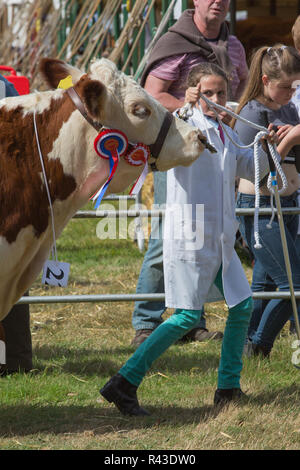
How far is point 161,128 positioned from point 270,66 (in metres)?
1.34

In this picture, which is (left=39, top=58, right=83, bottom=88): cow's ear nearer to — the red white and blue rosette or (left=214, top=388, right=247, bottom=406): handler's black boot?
the red white and blue rosette

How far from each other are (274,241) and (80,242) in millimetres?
4363

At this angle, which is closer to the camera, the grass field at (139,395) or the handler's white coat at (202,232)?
the grass field at (139,395)

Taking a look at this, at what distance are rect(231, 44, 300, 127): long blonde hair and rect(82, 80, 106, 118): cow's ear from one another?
131cm

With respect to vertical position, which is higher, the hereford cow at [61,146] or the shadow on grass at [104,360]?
the hereford cow at [61,146]

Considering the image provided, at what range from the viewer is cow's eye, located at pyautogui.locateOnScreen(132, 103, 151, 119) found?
9.25 ft

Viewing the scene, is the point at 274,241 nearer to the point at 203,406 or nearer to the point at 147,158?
the point at 203,406

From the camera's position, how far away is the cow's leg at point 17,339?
4.04 metres

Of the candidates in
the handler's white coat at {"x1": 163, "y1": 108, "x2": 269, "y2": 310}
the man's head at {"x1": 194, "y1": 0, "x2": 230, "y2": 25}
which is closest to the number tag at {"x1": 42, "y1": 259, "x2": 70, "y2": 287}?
the handler's white coat at {"x1": 163, "y1": 108, "x2": 269, "y2": 310}

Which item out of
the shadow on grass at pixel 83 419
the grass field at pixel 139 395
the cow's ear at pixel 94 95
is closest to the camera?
the cow's ear at pixel 94 95

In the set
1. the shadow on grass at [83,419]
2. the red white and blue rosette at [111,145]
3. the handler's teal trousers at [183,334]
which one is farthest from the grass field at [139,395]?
the red white and blue rosette at [111,145]

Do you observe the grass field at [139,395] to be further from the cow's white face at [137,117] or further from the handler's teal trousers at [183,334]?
the cow's white face at [137,117]

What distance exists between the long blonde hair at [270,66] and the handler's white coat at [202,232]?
A: 1.94 feet

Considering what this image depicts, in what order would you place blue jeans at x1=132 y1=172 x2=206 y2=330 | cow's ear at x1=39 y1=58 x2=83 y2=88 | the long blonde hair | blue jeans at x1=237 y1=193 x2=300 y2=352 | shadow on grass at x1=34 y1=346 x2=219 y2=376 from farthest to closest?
1. blue jeans at x1=132 y1=172 x2=206 y2=330
2. shadow on grass at x1=34 y1=346 x2=219 y2=376
3. blue jeans at x1=237 y1=193 x2=300 y2=352
4. the long blonde hair
5. cow's ear at x1=39 y1=58 x2=83 y2=88
